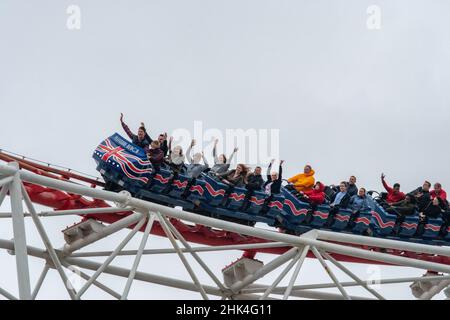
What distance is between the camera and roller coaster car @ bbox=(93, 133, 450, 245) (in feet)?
56.6

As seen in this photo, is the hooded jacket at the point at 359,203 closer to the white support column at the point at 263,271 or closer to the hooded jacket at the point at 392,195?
the hooded jacket at the point at 392,195

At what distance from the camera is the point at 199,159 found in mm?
18172

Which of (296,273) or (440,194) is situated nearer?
(296,273)

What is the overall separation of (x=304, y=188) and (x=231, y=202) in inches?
72.0

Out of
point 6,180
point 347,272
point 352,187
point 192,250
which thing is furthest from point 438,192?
point 6,180

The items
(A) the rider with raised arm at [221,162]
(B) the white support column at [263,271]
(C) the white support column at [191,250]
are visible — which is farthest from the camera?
(A) the rider with raised arm at [221,162]

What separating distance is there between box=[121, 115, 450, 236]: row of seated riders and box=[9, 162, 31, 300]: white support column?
3026 mm

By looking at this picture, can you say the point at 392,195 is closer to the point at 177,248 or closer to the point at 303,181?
the point at 303,181

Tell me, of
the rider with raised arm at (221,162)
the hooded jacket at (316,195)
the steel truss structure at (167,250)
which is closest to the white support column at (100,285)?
the steel truss structure at (167,250)

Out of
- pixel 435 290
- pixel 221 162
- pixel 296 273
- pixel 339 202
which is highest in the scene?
pixel 221 162

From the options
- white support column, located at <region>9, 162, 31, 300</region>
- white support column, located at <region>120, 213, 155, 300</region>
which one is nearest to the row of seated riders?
white support column, located at <region>120, 213, 155, 300</region>

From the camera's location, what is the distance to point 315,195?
19234mm

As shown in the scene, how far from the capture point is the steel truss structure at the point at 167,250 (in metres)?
15.2
